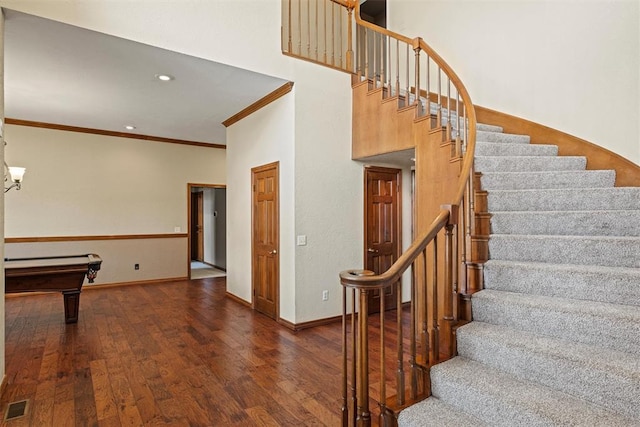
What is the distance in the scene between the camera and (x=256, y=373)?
3027 mm

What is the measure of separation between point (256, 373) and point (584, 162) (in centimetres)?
376

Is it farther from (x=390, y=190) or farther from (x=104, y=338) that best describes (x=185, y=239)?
(x=390, y=190)

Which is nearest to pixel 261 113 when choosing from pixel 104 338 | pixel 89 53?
pixel 89 53

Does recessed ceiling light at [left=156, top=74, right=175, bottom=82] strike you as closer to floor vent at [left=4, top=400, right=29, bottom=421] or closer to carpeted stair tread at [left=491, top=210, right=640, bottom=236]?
floor vent at [left=4, top=400, right=29, bottom=421]

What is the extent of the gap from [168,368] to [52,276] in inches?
81.9

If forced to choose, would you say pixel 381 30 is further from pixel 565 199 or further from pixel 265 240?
pixel 265 240

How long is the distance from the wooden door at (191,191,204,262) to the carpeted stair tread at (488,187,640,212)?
28.9 feet

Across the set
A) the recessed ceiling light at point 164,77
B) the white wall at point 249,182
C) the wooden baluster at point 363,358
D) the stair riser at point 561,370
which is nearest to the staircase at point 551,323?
→ the stair riser at point 561,370

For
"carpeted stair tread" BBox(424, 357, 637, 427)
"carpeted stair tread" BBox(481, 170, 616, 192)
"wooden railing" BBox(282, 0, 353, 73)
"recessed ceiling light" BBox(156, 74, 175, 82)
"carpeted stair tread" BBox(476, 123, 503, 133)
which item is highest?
"wooden railing" BBox(282, 0, 353, 73)

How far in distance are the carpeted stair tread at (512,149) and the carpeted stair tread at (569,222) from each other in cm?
103

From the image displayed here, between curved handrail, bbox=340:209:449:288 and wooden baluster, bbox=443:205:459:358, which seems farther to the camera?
wooden baluster, bbox=443:205:459:358

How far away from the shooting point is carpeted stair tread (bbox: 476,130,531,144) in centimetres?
396

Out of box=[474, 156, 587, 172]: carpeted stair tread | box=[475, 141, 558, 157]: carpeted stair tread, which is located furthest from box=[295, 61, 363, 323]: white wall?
box=[474, 156, 587, 172]: carpeted stair tread

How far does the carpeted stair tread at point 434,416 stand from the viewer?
182 centimetres
